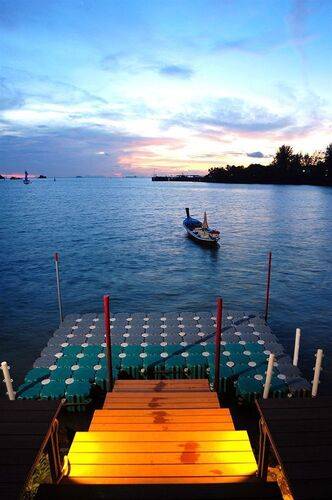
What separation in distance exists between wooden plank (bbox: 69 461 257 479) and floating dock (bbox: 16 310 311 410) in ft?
27.2

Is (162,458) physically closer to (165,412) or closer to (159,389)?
(165,412)

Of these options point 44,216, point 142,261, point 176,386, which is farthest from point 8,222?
point 176,386

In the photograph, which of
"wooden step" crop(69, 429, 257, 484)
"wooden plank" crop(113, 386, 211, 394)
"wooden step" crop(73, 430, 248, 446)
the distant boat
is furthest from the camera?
the distant boat

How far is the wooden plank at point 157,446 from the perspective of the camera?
668cm

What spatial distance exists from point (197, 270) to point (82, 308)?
17.0 meters

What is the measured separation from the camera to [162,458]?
6.51m

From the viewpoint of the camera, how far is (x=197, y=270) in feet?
141

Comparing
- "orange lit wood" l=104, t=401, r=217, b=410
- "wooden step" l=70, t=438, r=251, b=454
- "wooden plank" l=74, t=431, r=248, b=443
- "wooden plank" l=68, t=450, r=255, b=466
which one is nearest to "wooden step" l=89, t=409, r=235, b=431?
"wooden plank" l=74, t=431, r=248, b=443

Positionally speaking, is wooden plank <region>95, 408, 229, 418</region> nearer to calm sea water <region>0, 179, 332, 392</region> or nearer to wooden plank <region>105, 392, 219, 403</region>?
wooden plank <region>105, 392, 219, 403</region>

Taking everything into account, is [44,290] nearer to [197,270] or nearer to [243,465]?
[197,270]

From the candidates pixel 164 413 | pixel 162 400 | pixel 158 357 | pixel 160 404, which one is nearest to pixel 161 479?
pixel 164 413

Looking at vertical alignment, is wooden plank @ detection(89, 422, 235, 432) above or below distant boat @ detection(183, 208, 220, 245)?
above

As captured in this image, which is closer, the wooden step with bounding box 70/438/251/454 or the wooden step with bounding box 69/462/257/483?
the wooden step with bounding box 69/462/257/483

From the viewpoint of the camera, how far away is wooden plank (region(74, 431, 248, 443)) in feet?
23.1
